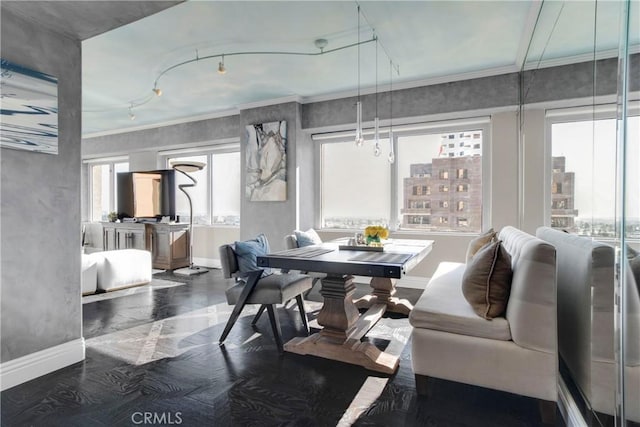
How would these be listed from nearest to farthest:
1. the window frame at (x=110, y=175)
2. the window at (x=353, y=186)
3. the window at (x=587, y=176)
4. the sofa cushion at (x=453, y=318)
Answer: the window at (x=587, y=176)
the sofa cushion at (x=453, y=318)
the window at (x=353, y=186)
the window frame at (x=110, y=175)

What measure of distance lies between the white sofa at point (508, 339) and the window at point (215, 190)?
4.79 metres

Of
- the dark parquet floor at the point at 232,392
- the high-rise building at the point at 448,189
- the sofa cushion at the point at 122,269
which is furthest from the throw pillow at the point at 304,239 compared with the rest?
the sofa cushion at the point at 122,269

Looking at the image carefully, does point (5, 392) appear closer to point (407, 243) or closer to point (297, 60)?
point (407, 243)

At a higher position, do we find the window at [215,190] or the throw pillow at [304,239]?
the window at [215,190]

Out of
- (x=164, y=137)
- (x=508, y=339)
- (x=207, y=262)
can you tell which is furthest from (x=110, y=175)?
(x=508, y=339)

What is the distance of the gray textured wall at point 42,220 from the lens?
6.77ft

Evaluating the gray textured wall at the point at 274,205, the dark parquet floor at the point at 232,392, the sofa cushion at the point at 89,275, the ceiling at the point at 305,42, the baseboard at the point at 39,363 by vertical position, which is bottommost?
the dark parquet floor at the point at 232,392

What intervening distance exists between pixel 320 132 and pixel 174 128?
2915 millimetres

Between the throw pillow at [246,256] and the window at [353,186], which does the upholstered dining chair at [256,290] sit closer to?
the throw pillow at [246,256]

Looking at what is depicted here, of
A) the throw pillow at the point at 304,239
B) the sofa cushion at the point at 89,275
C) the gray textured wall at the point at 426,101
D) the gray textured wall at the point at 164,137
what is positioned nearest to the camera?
the throw pillow at the point at 304,239

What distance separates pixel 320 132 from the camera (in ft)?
17.1

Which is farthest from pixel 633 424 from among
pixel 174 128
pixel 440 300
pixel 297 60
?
pixel 174 128

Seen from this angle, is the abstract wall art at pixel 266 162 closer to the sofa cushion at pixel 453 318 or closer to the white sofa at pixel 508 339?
the sofa cushion at pixel 453 318

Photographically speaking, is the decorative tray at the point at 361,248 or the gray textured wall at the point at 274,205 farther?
the gray textured wall at the point at 274,205
